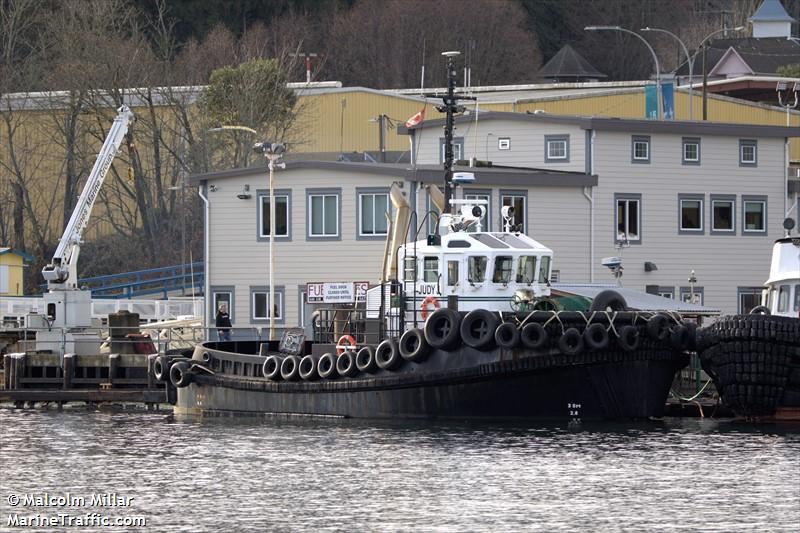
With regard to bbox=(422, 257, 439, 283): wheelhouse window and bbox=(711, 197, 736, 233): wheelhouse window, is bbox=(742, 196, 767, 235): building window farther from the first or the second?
bbox=(422, 257, 439, 283): wheelhouse window

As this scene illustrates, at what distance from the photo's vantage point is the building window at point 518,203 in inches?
1850

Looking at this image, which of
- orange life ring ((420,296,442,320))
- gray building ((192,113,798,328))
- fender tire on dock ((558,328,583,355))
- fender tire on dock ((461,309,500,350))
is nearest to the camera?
fender tire on dock ((558,328,583,355))

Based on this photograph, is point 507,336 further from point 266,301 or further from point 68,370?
point 266,301

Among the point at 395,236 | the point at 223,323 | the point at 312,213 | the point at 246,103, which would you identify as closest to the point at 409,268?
the point at 395,236

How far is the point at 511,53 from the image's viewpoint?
95250 mm

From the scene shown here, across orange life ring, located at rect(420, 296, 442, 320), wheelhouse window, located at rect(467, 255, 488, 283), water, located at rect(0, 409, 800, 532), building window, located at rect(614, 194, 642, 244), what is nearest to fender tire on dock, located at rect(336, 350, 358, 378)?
water, located at rect(0, 409, 800, 532)

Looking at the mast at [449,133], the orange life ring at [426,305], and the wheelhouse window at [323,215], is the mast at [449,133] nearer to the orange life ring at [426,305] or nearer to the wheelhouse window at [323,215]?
the orange life ring at [426,305]

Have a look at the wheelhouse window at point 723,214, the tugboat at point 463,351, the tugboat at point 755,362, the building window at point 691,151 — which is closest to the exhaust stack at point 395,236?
the tugboat at point 463,351

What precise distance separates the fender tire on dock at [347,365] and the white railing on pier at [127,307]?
1822 cm

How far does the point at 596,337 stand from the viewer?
32312 millimetres

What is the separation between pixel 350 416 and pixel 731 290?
58.2ft

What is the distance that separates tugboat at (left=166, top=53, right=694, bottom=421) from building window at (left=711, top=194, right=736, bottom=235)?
48.6 feet

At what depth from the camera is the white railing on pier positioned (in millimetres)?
53031

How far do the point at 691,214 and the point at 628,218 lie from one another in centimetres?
201
